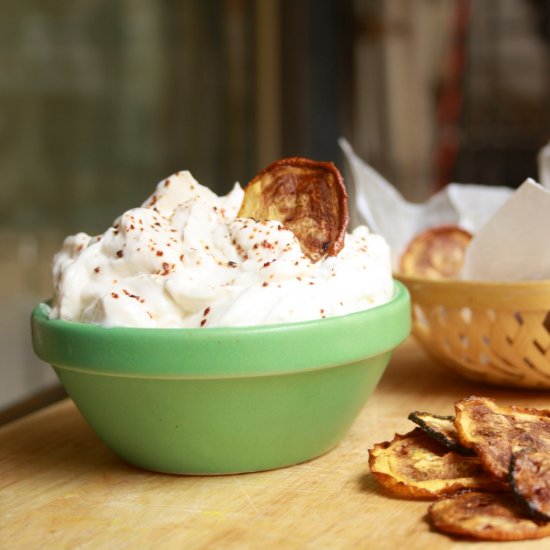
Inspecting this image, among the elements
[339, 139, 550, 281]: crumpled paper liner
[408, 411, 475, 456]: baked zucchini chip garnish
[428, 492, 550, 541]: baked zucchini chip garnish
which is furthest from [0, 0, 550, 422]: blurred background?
[428, 492, 550, 541]: baked zucchini chip garnish

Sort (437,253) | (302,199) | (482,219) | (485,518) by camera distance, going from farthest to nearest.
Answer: (482,219) < (437,253) < (302,199) < (485,518)

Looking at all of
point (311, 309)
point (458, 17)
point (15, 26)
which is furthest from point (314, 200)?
point (458, 17)

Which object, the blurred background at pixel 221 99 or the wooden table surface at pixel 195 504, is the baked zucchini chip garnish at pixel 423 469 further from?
the blurred background at pixel 221 99

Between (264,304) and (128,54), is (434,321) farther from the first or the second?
(128,54)

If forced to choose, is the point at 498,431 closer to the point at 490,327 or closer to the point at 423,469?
the point at 423,469

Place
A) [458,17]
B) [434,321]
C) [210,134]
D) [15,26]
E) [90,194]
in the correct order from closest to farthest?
[434,321] < [15,26] < [90,194] < [210,134] < [458,17]

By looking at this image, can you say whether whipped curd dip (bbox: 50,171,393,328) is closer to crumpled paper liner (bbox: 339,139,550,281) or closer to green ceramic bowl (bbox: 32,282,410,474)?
green ceramic bowl (bbox: 32,282,410,474)

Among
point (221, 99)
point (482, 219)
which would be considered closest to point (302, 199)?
point (482, 219)
